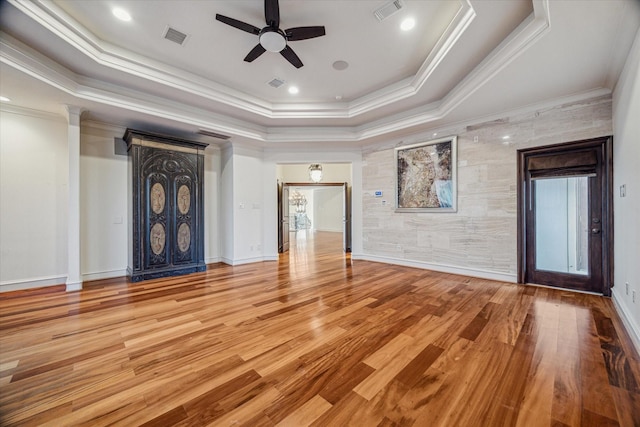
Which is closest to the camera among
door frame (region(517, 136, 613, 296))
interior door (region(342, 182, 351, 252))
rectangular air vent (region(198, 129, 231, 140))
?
door frame (region(517, 136, 613, 296))

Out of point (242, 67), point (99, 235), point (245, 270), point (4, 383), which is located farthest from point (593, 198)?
point (99, 235)

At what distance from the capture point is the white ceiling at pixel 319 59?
251cm

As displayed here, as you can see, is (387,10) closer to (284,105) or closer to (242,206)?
(284,105)

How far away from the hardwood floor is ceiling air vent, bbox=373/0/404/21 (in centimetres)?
345

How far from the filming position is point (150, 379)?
1767 millimetres

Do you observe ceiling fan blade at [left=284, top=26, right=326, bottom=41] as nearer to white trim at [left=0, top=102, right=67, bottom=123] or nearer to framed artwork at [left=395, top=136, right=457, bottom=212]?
framed artwork at [left=395, top=136, right=457, bottom=212]

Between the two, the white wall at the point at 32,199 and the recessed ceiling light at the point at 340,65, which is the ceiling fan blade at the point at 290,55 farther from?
the white wall at the point at 32,199

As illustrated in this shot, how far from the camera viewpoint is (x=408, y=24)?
297cm

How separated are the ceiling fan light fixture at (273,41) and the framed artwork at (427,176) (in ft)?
11.5

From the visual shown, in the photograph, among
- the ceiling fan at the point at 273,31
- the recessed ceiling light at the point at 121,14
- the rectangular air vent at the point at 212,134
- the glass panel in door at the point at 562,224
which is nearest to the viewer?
the ceiling fan at the point at 273,31

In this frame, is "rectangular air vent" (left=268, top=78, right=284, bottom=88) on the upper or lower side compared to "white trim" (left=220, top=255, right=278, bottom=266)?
upper

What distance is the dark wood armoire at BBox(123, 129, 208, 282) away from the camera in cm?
437

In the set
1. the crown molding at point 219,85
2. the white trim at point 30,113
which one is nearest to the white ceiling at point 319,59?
the crown molding at point 219,85

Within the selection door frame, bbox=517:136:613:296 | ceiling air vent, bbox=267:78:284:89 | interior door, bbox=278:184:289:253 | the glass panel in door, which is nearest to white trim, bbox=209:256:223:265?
interior door, bbox=278:184:289:253
